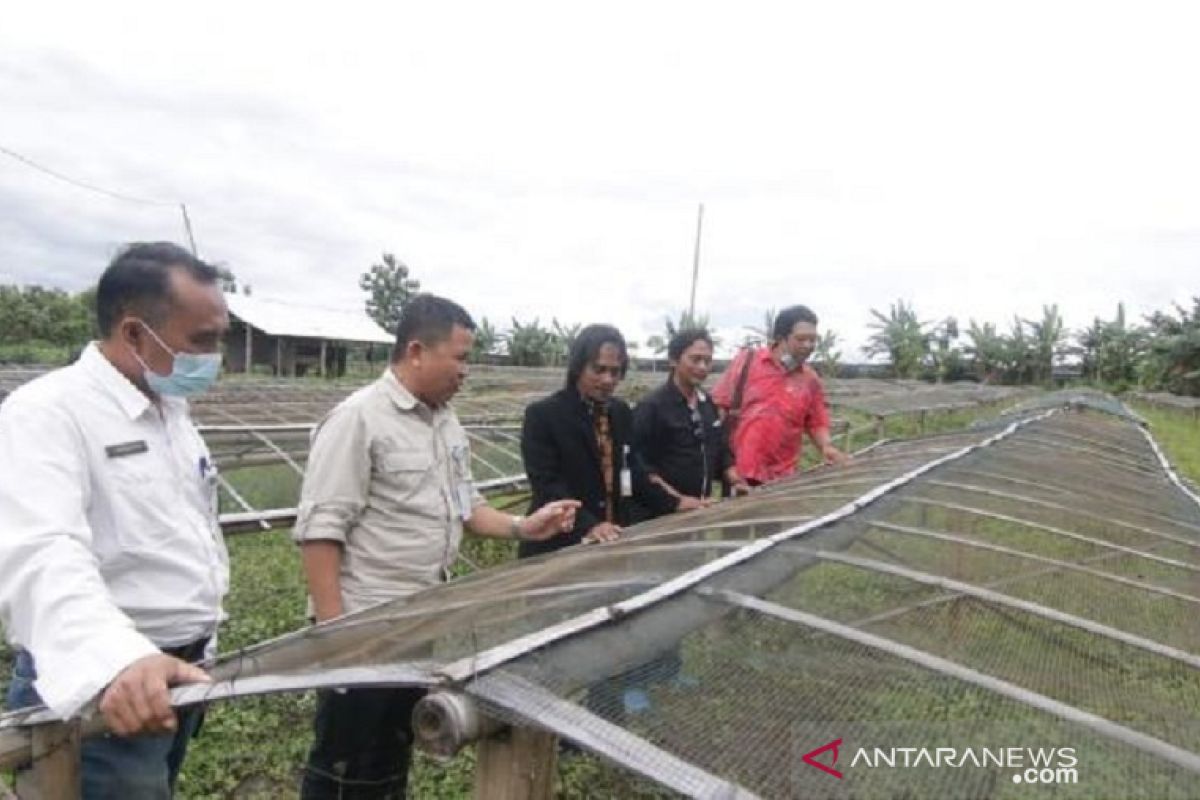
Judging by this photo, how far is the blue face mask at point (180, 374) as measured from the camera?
5.78ft

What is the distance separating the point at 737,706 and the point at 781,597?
58 centimetres

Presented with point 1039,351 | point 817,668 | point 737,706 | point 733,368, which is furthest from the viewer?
point 1039,351

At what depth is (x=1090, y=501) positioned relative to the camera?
13.5 feet

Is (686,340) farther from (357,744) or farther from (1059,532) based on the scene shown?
(357,744)

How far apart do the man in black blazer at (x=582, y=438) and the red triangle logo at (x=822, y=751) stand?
189cm

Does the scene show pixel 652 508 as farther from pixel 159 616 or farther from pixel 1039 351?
pixel 1039 351

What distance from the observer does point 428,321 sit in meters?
2.40

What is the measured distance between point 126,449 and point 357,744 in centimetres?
103

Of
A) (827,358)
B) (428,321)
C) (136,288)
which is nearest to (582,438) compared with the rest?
(428,321)

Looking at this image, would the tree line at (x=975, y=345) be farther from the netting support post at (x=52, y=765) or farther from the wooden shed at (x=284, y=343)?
the netting support post at (x=52, y=765)

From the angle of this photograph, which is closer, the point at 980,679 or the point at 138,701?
the point at 138,701

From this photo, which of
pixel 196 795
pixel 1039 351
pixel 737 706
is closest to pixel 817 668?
pixel 737 706

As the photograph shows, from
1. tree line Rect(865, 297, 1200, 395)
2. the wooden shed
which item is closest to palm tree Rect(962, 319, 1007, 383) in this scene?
tree line Rect(865, 297, 1200, 395)

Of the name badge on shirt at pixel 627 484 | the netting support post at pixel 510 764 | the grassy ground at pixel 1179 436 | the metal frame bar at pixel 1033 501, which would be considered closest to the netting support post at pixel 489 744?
the netting support post at pixel 510 764
